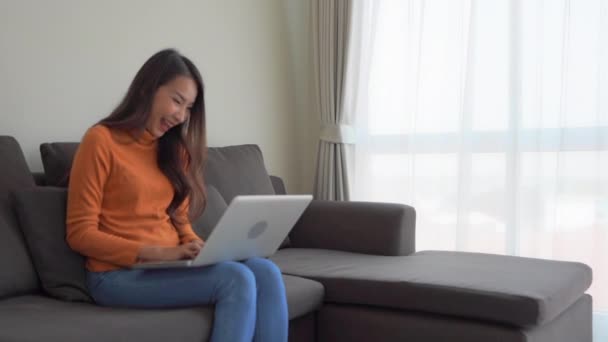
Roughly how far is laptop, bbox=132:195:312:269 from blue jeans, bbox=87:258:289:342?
0.14 feet

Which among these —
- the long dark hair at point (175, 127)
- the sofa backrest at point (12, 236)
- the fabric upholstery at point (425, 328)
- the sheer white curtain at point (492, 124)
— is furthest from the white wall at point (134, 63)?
the fabric upholstery at point (425, 328)

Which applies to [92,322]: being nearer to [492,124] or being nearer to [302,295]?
[302,295]

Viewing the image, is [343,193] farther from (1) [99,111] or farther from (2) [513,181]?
(1) [99,111]

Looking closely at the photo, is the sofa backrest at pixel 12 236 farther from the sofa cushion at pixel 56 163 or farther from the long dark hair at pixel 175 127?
the long dark hair at pixel 175 127

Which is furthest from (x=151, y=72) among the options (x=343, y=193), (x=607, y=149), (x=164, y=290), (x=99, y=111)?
(x=607, y=149)

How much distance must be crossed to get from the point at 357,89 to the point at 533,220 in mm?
1093

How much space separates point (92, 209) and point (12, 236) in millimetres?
264

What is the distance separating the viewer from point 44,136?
2.46 metres

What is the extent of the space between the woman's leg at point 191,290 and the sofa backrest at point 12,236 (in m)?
0.22

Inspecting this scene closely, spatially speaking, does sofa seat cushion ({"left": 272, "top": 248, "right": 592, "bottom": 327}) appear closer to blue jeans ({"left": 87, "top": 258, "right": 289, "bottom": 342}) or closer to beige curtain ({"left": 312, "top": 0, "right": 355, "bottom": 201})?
blue jeans ({"left": 87, "top": 258, "right": 289, "bottom": 342})

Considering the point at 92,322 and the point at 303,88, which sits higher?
the point at 303,88

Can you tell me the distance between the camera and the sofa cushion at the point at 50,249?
1874 mm

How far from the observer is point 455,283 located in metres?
2.15

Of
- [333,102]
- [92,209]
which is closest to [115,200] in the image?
[92,209]
